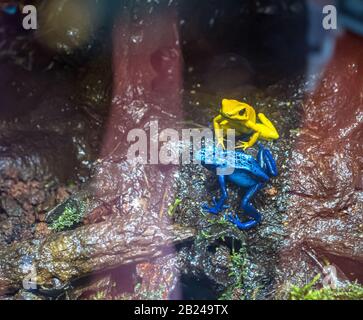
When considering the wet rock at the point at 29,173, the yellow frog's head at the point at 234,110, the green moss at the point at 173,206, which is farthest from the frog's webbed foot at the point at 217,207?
the wet rock at the point at 29,173

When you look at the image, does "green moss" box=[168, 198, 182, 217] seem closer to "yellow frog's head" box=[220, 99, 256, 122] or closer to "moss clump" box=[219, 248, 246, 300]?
"moss clump" box=[219, 248, 246, 300]

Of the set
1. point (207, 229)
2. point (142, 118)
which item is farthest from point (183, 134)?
point (207, 229)

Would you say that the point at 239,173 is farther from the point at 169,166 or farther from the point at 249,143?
the point at 169,166

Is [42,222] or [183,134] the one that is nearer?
[42,222]

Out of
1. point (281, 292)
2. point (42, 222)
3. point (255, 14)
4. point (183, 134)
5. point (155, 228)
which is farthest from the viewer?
point (255, 14)

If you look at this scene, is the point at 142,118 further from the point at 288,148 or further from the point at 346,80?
the point at 346,80

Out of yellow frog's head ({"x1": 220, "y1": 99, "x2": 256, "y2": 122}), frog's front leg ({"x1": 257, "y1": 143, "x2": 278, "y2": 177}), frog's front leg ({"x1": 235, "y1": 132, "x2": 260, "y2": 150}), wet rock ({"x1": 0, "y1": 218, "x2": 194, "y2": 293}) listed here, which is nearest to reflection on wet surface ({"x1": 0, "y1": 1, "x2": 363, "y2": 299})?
wet rock ({"x1": 0, "y1": 218, "x2": 194, "y2": 293})
